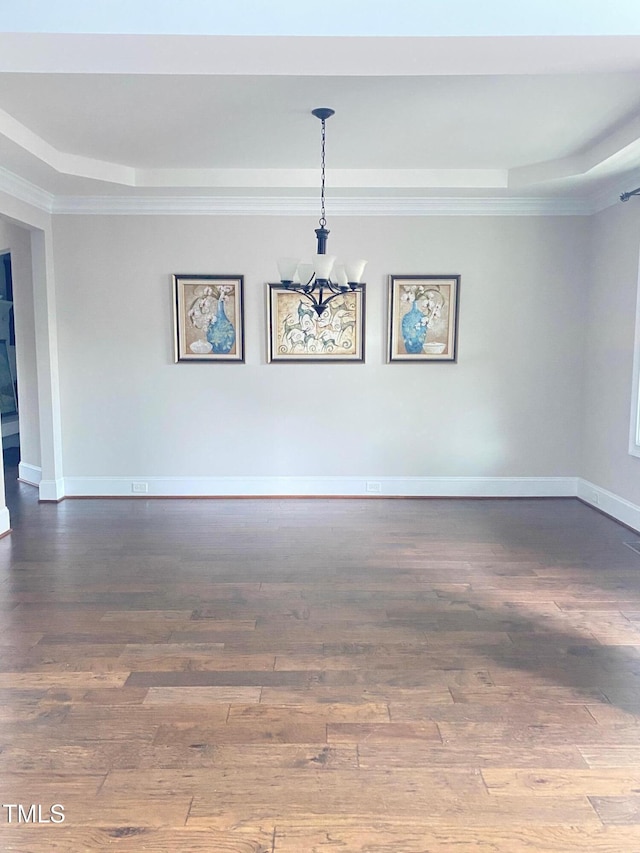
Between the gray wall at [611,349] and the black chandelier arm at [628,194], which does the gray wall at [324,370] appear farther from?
the black chandelier arm at [628,194]

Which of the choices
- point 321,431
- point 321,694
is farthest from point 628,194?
point 321,694

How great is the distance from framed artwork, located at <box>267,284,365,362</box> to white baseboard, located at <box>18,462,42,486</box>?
283cm

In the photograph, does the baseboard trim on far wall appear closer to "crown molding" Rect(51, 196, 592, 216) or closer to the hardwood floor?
the hardwood floor

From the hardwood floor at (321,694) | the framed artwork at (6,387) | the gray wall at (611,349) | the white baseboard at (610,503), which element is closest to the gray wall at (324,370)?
the gray wall at (611,349)

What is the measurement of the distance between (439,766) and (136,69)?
10.2ft

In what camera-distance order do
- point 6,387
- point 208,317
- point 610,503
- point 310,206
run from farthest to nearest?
point 6,387 → point 208,317 → point 310,206 → point 610,503

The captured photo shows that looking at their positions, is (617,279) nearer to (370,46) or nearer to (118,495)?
(370,46)

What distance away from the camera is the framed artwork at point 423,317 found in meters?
5.32

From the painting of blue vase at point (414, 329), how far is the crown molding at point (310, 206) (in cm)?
88

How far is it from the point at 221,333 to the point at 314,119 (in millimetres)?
2214

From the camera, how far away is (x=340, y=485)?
5.55 metres

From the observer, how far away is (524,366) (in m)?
5.43

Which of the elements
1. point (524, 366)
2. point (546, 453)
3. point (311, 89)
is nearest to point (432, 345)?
point (524, 366)

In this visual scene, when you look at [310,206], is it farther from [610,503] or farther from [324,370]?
[610,503]
